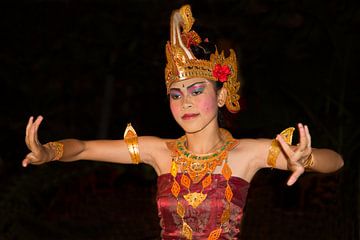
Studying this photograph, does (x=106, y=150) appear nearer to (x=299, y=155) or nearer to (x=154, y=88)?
(x=299, y=155)

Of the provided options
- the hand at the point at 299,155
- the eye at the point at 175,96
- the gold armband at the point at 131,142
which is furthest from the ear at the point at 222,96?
the hand at the point at 299,155

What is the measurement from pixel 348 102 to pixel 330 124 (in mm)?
625

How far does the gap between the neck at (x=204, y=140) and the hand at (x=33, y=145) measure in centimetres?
75

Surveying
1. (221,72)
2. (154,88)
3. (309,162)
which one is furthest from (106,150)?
(154,88)

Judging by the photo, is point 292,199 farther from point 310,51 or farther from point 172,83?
point 172,83

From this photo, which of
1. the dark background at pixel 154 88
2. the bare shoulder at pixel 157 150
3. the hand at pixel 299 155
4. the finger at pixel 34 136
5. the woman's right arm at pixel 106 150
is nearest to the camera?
the hand at pixel 299 155

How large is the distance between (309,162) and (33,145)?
4.24ft

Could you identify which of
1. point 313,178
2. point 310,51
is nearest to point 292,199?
point 313,178

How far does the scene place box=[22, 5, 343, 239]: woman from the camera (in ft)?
9.57

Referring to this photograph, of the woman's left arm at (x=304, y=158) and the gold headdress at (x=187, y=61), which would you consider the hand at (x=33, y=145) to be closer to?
the gold headdress at (x=187, y=61)

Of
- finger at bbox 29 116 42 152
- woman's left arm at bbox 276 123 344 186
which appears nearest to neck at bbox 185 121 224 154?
woman's left arm at bbox 276 123 344 186

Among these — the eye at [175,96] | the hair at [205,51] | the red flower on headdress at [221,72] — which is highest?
the hair at [205,51]

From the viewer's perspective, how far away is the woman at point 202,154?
292cm

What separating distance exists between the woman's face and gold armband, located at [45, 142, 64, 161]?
0.59 metres
